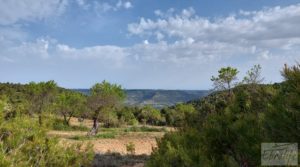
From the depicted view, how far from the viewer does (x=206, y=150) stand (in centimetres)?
615

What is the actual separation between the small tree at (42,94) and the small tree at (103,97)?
13.4 metres

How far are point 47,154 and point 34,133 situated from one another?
22.8 inches

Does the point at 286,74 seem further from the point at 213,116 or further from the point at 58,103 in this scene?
the point at 58,103

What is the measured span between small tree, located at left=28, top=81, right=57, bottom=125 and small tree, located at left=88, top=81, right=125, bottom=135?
1341cm

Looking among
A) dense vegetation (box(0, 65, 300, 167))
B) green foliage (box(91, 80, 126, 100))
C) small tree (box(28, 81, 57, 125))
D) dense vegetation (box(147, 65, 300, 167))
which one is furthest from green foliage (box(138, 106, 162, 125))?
dense vegetation (box(147, 65, 300, 167))

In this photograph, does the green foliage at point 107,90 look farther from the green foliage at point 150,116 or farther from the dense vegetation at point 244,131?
the dense vegetation at point 244,131

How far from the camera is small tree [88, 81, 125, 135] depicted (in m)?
41.4

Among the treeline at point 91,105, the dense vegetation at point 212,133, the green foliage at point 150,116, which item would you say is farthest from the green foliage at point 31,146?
the green foliage at point 150,116

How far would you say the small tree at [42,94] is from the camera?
54062 millimetres

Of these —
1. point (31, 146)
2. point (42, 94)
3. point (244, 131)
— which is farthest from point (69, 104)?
point (244, 131)

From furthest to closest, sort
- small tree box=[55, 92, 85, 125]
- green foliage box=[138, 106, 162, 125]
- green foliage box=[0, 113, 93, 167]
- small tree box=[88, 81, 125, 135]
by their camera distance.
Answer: green foliage box=[138, 106, 162, 125], small tree box=[55, 92, 85, 125], small tree box=[88, 81, 125, 135], green foliage box=[0, 113, 93, 167]

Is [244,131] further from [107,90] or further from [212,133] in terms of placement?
[107,90]

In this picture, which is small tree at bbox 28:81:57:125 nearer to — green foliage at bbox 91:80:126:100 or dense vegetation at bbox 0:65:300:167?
green foliage at bbox 91:80:126:100

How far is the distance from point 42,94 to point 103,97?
17368 millimetres
